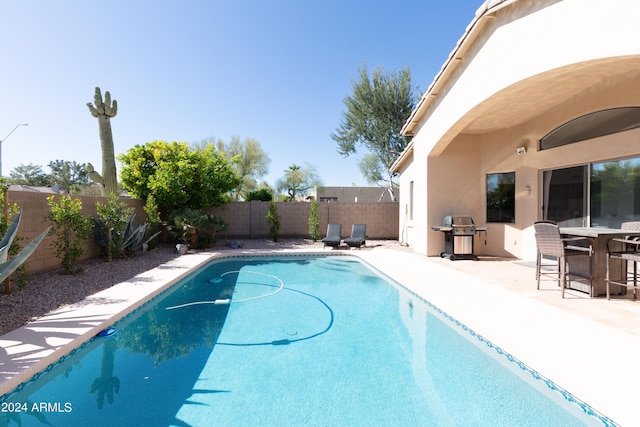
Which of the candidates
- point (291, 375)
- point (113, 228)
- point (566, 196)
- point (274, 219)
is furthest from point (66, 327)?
point (566, 196)

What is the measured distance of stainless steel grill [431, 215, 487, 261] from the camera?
32.1 ft

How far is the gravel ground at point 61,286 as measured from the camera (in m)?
4.97

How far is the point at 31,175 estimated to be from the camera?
167 ft

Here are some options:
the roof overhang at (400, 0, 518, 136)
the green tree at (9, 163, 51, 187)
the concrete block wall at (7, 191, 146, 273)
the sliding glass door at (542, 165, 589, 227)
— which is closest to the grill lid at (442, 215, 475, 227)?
the sliding glass door at (542, 165, 589, 227)

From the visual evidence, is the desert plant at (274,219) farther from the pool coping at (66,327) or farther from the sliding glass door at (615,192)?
the sliding glass door at (615,192)

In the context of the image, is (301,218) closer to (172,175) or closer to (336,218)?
(336,218)

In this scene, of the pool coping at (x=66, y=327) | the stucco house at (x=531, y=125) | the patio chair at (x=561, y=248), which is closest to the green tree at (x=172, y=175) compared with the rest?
the pool coping at (x=66, y=327)

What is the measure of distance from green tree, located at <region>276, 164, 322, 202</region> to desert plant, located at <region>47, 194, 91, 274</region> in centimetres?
3544

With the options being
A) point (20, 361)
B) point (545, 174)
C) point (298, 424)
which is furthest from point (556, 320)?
point (20, 361)

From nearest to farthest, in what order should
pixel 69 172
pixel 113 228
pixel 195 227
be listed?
pixel 113 228, pixel 195 227, pixel 69 172

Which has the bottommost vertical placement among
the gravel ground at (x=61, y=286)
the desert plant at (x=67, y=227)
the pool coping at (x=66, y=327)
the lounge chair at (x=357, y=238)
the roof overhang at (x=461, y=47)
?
the pool coping at (x=66, y=327)

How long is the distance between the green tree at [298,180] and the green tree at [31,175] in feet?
133

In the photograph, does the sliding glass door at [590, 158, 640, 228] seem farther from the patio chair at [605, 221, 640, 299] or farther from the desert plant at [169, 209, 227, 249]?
the desert plant at [169, 209, 227, 249]

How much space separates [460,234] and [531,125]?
4.04 meters
